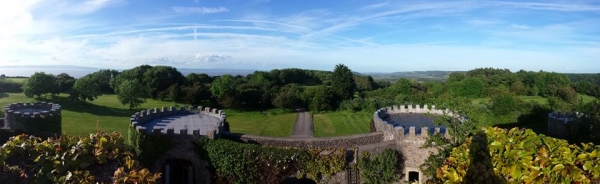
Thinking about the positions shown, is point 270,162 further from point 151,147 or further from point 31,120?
point 31,120

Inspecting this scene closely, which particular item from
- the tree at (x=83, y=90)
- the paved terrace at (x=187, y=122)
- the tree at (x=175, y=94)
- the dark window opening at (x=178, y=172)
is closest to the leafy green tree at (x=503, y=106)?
the paved terrace at (x=187, y=122)

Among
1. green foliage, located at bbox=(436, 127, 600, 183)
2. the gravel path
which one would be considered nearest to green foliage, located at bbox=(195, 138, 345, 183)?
green foliage, located at bbox=(436, 127, 600, 183)

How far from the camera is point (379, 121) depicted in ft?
73.9

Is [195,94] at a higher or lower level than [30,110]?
lower

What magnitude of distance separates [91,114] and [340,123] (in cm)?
3057

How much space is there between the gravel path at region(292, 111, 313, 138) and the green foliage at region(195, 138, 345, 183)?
1844 centimetres

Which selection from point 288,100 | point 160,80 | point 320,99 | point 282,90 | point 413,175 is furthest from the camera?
point 160,80

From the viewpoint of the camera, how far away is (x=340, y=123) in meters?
47.9

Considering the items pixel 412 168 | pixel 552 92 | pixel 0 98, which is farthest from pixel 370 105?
pixel 0 98

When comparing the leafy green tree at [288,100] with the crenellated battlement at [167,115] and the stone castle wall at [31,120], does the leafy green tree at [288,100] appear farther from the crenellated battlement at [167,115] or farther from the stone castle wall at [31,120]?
the stone castle wall at [31,120]

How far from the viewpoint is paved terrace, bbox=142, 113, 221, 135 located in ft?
73.0

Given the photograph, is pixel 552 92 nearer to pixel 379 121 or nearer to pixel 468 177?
pixel 379 121

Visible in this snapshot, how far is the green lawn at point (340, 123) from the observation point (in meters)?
42.2

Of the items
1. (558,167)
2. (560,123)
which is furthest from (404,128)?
(560,123)
